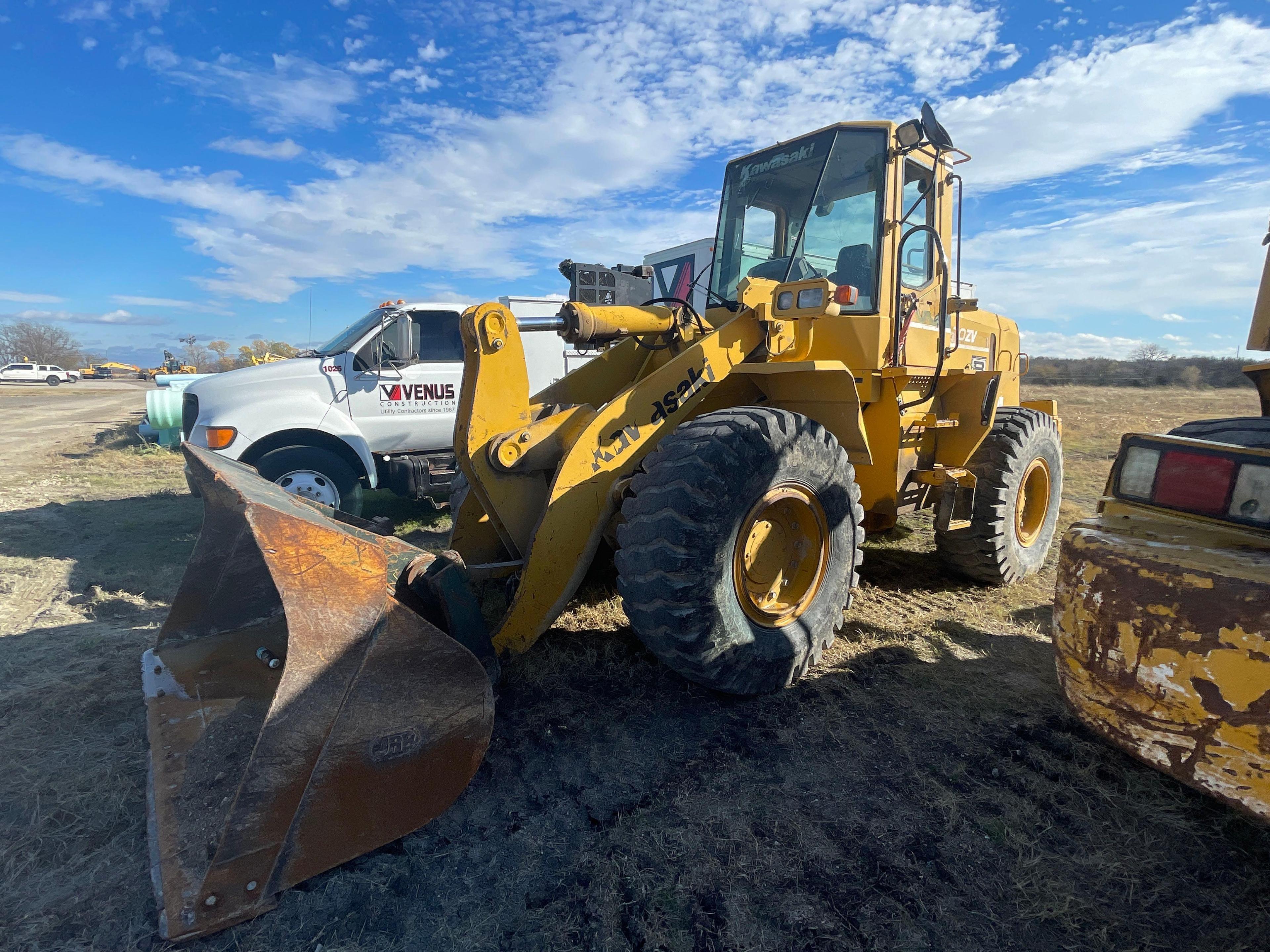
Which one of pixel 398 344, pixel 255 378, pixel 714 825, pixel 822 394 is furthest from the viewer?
pixel 398 344

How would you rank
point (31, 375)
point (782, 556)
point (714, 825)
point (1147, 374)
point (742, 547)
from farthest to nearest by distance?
point (31, 375)
point (1147, 374)
point (782, 556)
point (742, 547)
point (714, 825)

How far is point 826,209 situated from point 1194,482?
9.79 feet

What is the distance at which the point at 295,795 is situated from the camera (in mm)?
2082

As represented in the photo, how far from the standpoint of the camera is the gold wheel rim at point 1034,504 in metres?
5.43

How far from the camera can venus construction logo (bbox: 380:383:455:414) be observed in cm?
677

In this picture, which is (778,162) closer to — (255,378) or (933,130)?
(933,130)

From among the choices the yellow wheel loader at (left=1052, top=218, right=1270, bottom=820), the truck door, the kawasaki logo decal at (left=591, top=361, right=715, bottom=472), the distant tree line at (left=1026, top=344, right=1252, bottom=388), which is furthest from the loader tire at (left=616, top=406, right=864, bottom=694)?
the distant tree line at (left=1026, top=344, right=1252, bottom=388)

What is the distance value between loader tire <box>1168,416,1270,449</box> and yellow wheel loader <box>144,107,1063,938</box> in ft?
4.77

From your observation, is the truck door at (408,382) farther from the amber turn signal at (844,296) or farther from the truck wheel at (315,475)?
the amber turn signal at (844,296)

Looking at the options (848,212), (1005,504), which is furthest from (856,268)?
(1005,504)

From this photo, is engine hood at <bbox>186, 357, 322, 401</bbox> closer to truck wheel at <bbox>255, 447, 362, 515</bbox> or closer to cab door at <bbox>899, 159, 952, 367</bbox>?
truck wheel at <bbox>255, 447, 362, 515</bbox>

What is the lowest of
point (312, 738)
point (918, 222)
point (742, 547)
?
point (312, 738)

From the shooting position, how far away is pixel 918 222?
14.9ft

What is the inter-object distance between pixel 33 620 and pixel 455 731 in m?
3.68
